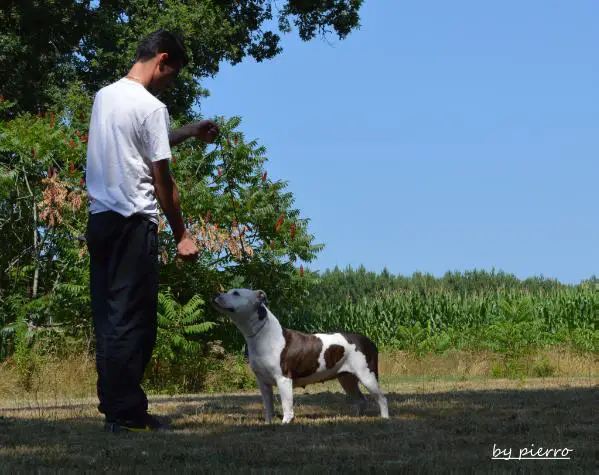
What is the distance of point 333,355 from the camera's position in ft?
27.2

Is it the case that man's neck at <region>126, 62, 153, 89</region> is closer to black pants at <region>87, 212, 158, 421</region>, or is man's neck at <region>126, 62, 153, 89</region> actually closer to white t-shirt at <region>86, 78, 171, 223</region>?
white t-shirt at <region>86, 78, 171, 223</region>

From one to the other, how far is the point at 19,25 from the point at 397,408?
12.7m

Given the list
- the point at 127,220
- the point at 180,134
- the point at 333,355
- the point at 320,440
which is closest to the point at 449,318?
the point at 333,355

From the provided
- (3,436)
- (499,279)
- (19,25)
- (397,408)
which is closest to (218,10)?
(19,25)

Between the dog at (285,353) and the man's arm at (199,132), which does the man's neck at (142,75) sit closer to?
the man's arm at (199,132)

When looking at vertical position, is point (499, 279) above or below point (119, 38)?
below

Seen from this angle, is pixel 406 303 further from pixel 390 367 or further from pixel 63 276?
pixel 63 276

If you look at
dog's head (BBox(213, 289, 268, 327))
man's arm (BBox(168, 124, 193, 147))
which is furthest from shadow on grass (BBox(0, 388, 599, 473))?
man's arm (BBox(168, 124, 193, 147))

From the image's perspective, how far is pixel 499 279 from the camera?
46.6 m

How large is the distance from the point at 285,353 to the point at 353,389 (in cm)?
113

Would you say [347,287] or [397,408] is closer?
[397,408]

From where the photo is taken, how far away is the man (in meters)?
6.79

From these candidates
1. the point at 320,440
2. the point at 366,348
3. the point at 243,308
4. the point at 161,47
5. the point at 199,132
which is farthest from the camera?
the point at 366,348

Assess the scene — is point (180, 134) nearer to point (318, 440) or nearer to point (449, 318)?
point (318, 440)
